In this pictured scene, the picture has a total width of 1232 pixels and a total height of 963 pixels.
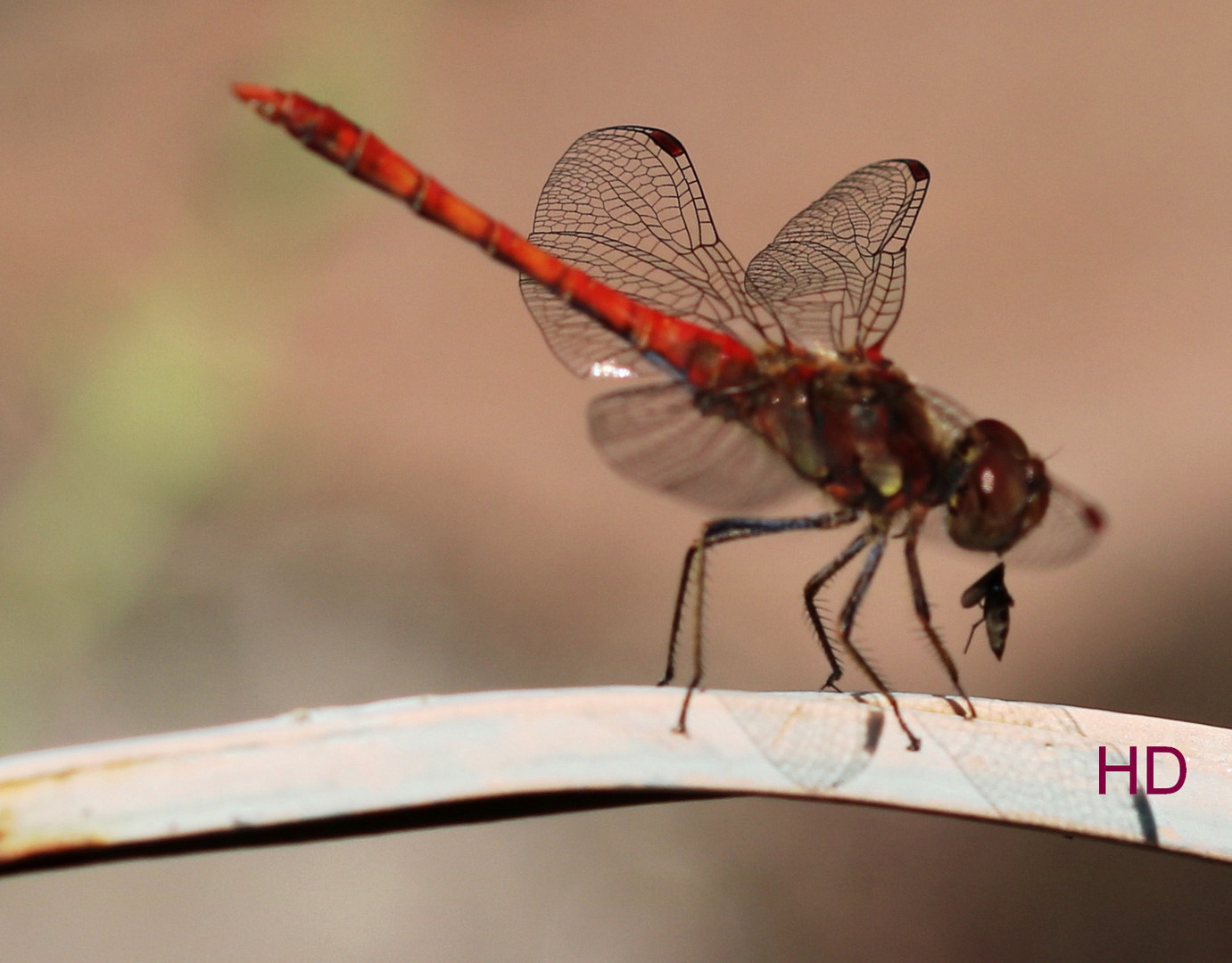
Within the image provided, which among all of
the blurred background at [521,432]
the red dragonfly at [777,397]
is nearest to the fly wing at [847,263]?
the red dragonfly at [777,397]

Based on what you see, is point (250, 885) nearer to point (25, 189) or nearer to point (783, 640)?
point (783, 640)

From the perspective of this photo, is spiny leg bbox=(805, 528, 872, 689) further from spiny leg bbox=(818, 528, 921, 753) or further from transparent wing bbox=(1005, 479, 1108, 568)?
transparent wing bbox=(1005, 479, 1108, 568)

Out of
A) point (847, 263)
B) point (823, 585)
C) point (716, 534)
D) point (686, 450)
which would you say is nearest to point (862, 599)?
point (823, 585)

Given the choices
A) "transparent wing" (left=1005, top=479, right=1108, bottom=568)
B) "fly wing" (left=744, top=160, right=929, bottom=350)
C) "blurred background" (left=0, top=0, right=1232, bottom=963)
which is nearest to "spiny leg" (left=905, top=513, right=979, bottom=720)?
"transparent wing" (left=1005, top=479, right=1108, bottom=568)

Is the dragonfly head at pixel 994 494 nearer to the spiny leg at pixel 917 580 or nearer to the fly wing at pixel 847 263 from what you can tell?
the spiny leg at pixel 917 580

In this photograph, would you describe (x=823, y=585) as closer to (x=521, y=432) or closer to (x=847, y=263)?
(x=847, y=263)

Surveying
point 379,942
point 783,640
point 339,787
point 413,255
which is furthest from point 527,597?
point 339,787
